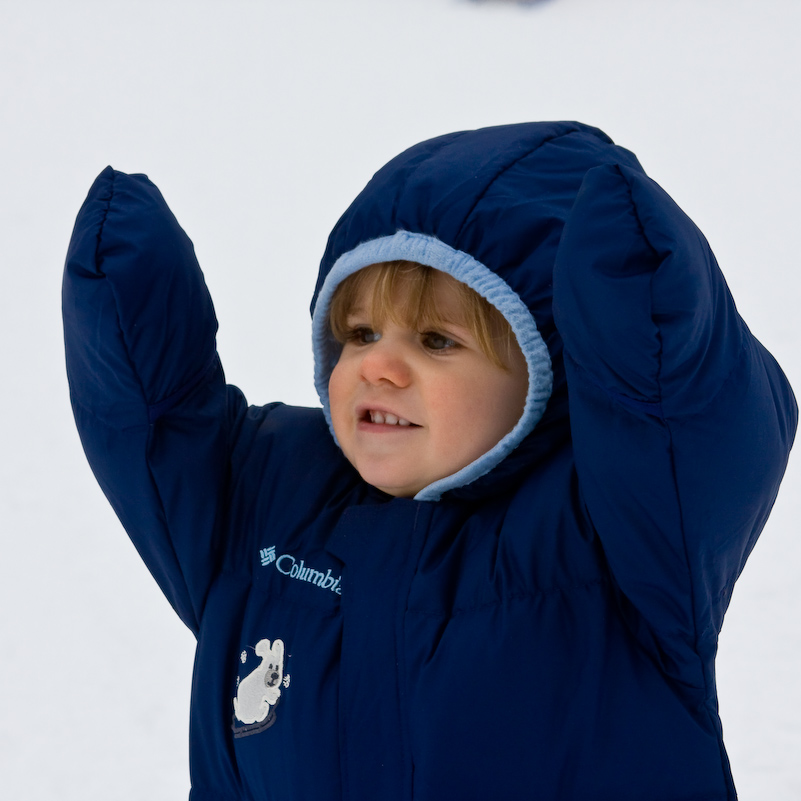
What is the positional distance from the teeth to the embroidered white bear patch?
198 mm

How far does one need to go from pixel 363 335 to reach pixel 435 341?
90 mm

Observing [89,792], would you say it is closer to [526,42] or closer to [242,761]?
[242,761]

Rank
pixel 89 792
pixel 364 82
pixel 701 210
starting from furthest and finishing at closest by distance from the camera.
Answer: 1. pixel 364 82
2. pixel 701 210
3. pixel 89 792

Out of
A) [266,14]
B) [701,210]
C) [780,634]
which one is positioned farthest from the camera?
[266,14]

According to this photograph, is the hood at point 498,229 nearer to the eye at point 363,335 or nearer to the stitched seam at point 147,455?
the eye at point 363,335

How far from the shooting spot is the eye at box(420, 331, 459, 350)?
0.85 metres

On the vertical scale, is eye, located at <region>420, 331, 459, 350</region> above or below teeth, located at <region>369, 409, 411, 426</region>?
above

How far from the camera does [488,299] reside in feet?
2.65

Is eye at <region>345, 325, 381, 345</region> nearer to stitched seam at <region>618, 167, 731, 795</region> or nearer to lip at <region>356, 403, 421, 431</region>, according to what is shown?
lip at <region>356, 403, 421, 431</region>

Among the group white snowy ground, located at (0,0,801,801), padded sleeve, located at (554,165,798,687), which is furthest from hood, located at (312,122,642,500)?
white snowy ground, located at (0,0,801,801)

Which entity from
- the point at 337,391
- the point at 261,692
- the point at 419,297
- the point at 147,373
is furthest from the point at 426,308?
the point at 261,692

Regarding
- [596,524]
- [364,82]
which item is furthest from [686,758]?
[364,82]

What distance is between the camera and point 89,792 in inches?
Answer: 54.7

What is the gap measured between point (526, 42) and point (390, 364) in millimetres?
2055
